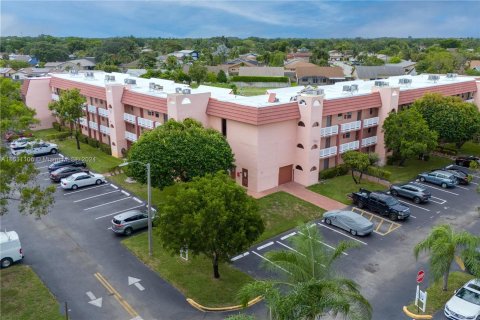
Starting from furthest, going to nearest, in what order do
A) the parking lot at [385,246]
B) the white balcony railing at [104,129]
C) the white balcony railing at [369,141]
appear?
the white balcony railing at [104,129] < the white balcony railing at [369,141] < the parking lot at [385,246]

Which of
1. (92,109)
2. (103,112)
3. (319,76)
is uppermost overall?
(319,76)

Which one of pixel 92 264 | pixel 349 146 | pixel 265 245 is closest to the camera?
pixel 92 264

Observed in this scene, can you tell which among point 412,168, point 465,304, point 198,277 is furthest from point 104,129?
point 465,304

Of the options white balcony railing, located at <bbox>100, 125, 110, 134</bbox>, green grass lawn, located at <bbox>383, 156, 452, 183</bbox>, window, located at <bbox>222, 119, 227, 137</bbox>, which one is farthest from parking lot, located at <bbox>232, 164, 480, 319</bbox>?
white balcony railing, located at <bbox>100, 125, 110, 134</bbox>

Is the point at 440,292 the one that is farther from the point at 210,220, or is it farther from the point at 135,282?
the point at 135,282

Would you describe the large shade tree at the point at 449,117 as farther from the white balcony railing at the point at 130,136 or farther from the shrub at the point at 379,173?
the white balcony railing at the point at 130,136

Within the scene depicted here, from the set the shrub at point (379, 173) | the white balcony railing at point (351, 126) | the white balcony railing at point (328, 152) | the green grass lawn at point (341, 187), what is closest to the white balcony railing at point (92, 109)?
the white balcony railing at point (328, 152)
